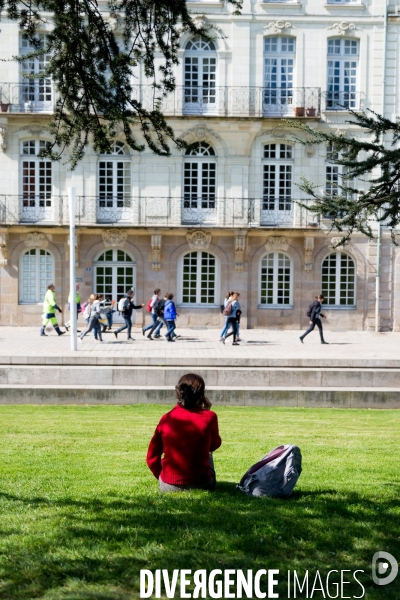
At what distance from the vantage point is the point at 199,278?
3183 cm

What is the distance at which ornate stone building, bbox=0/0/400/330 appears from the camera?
31062 millimetres

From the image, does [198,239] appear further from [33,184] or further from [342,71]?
[342,71]

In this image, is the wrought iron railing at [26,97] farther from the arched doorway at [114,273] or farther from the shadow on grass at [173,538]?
the shadow on grass at [173,538]

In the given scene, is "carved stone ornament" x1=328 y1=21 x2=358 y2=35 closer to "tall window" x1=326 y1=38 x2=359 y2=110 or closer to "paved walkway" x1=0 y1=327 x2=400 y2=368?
"tall window" x1=326 y1=38 x2=359 y2=110

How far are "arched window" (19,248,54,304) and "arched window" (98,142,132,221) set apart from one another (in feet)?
9.15

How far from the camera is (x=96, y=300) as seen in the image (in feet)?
82.1

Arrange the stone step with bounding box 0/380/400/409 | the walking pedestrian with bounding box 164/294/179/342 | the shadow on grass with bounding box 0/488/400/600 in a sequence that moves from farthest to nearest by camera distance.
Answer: the walking pedestrian with bounding box 164/294/179/342 < the stone step with bounding box 0/380/400/409 < the shadow on grass with bounding box 0/488/400/600

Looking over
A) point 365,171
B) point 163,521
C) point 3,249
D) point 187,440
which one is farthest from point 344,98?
point 163,521

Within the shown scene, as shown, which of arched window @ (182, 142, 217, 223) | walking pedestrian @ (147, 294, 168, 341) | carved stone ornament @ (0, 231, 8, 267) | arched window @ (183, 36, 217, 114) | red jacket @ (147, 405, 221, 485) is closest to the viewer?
red jacket @ (147, 405, 221, 485)

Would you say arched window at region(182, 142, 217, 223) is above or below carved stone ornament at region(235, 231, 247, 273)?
above

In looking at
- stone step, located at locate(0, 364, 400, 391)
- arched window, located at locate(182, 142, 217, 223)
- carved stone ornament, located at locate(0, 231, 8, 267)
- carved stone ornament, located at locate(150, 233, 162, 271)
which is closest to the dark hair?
stone step, located at locate(0, 364, 400, 391)

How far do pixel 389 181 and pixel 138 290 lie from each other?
75.8 feet

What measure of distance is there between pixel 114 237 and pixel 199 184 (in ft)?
12.7

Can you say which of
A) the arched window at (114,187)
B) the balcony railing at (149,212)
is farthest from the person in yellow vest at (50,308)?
the arched window at (114,187)
